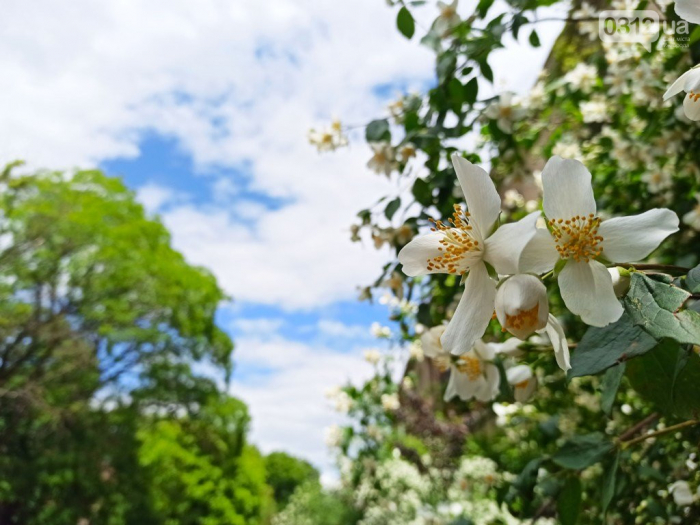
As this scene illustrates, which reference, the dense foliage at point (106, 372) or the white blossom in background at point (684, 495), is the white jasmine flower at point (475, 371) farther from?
the dense foliage at point (106, 372)

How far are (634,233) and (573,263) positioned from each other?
66 millimetres

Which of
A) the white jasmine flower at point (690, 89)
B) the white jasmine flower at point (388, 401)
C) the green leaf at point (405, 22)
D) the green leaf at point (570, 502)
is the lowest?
the green leaf at point (570, 502)

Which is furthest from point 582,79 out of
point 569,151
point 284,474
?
point 284,474

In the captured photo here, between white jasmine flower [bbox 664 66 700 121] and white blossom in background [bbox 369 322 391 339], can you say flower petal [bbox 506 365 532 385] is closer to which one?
white jasmine flower [bbox 664 66 700 121]

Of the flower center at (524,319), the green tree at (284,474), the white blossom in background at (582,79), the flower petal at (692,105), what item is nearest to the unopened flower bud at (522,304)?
the flower center at (524,319)

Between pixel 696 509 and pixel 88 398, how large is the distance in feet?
35.5

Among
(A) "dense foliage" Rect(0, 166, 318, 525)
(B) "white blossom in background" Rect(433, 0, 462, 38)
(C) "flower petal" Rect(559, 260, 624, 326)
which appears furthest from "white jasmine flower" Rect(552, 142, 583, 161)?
(A) "dense foliage" Rect(0, 166, 318, 525)

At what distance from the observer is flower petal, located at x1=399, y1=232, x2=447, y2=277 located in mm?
600

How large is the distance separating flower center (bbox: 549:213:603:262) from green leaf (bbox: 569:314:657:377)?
0.06 metres

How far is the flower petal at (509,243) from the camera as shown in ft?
1.62

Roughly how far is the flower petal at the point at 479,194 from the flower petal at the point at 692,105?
22cm

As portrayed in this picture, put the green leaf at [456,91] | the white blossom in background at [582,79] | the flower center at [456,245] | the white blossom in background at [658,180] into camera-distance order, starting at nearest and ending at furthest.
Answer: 1. the flower center at [456,245]
2. the green leaf at [456,91]
3. the white blossom in background at [658,180]
4. the white blossom in background at [582,79]

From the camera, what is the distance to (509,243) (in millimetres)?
514

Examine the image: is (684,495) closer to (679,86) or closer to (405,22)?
(679,86)
